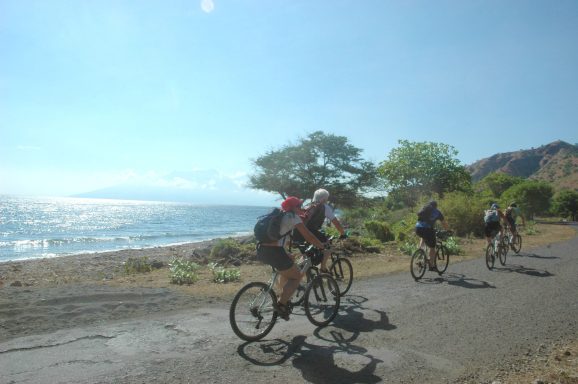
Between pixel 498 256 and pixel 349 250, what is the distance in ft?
17.4

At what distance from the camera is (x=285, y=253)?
5.86m

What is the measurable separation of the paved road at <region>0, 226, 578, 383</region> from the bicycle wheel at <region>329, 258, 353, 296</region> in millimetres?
533

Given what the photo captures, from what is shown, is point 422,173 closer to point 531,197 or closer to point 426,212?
point 531,197

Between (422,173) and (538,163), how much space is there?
144 meters

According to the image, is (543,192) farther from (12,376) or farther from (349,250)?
(12,376)

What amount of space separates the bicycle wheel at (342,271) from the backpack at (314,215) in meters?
1.47

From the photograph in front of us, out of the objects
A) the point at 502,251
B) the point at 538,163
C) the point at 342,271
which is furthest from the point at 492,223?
the point at 538,163

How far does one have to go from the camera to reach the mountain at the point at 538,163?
404ft

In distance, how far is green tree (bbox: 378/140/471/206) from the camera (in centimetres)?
4428

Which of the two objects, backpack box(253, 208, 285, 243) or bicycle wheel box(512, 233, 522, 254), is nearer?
backpack box(253, 208, 285, 243)

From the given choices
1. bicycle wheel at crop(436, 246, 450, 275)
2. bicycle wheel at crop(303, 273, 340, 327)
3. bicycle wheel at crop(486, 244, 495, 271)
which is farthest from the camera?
bicycle wheel at crop(486, 244, 495, 271)

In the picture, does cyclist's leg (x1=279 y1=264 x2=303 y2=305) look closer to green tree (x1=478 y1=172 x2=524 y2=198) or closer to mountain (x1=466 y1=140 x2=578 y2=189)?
green tree (x1=478 y1=172 x2=524 y2=198)

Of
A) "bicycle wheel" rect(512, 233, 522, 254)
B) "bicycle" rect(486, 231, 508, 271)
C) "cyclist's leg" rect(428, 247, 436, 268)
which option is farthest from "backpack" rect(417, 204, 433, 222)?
"bicycle wheel" rect(512, 233, 522, 254)

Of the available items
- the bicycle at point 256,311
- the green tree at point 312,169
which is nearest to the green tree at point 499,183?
the green tree at point 312,169
